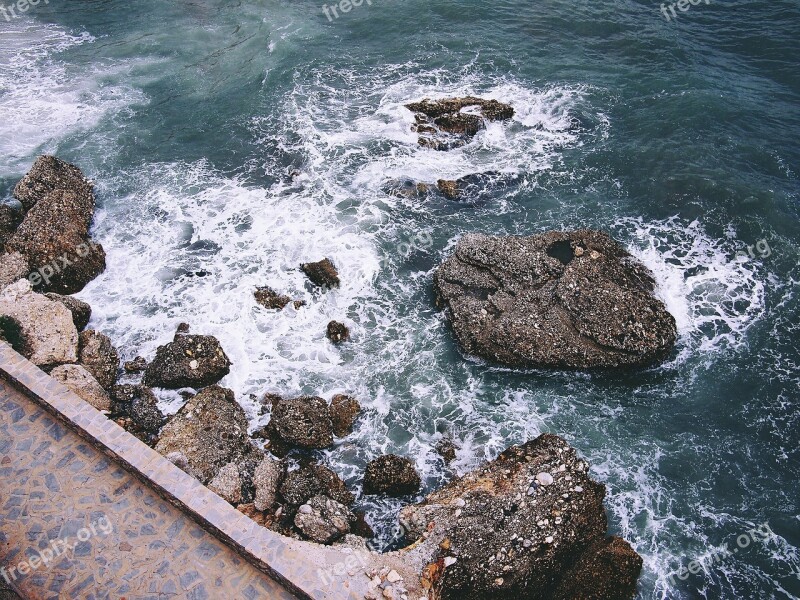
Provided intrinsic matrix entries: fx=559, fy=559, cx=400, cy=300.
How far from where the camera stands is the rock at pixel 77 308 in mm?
15289

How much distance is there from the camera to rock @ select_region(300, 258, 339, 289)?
1672 cm

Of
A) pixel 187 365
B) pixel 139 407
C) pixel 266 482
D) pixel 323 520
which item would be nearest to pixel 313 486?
pixel 323 520

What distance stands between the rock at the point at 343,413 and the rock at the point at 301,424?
0.18 meters

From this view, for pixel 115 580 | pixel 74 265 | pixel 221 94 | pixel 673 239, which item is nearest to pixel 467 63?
pixel 221 94

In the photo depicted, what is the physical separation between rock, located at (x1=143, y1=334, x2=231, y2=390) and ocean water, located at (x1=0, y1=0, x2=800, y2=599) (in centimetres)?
51

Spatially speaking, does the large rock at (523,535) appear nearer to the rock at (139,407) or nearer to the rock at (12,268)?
the rock at (139,407)

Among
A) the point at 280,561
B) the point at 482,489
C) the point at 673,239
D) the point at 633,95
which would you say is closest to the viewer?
the point at 280,561

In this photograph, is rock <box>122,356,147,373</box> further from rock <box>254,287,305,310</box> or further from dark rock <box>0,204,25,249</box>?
dark rock <box>0,204,25,249</box>

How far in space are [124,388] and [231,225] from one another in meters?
6.99

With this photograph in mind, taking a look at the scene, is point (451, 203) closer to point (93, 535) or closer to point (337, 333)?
point (337, 333)

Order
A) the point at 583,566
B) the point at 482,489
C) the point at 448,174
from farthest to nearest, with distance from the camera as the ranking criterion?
the point at 448,174 → the point at 482,489 → the point at 583,566

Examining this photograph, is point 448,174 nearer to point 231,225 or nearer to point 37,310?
point 231,225

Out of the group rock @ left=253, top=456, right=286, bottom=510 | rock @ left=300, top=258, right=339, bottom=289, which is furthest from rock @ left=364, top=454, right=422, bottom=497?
rock @ left=300, top=258, right=339, bottom=289

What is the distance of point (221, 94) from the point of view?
2422 cm
